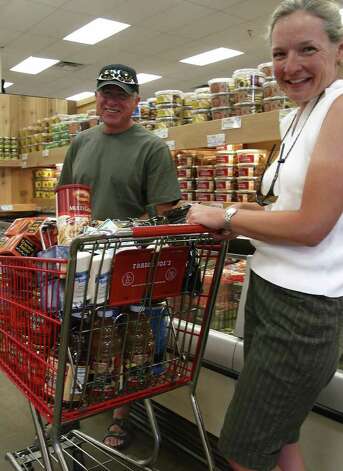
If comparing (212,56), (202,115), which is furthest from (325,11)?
(212,56)

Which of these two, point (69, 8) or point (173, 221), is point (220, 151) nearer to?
point (173, 221)

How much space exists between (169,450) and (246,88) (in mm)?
1823

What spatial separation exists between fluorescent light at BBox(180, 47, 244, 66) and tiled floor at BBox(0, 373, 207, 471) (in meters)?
7.76

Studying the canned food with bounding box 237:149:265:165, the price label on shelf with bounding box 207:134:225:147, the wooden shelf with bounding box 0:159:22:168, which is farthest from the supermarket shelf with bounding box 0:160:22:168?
the price label on shelf with bounding box 207:134:225:147

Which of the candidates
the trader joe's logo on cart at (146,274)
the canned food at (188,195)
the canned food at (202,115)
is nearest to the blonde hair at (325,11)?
the trader joe's logo on cart at (146,274)

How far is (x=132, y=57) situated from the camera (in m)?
9.38

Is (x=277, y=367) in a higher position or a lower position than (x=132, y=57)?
lower

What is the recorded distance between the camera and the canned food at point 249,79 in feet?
7.97

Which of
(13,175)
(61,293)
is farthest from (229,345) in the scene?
(13,175)

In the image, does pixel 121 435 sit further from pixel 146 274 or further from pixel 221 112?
pixel 221 112

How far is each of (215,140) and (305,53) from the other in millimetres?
1318

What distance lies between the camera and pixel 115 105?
2.21m

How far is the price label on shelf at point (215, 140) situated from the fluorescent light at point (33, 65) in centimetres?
803

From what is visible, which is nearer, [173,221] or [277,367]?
[277,367]
